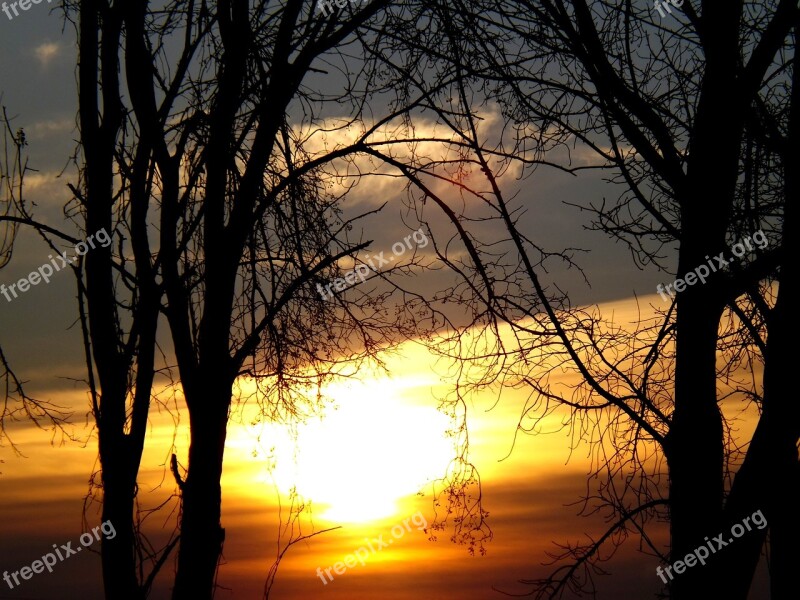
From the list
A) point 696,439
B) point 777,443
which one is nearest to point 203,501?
point 696,439

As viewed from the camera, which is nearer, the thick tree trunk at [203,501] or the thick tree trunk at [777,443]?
the thick tree trunk at [777,443]

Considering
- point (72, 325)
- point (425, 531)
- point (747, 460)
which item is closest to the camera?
point (747, 460)

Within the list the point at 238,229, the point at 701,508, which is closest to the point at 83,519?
the point at 238,229

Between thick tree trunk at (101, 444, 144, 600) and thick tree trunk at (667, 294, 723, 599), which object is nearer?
thick tree trunk at (667, 294, 723, 599)

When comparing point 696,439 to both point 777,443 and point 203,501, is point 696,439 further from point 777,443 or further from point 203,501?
point 203,501

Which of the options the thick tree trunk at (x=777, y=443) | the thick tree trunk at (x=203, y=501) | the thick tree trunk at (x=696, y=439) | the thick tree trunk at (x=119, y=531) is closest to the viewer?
the thick tree trunk at (x=777, y=443)

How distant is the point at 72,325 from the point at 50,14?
2413mm

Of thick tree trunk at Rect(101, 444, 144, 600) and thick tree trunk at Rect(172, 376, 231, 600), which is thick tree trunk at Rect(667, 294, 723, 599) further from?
thick tree trunk at Rect(101, 444, 144, 600)

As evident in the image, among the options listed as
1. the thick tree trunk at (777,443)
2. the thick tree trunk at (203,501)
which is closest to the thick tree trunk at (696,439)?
the thick tree trunk at (777,443)

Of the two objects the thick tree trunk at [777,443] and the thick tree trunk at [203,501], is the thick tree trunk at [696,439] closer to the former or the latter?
the thick tree trunk at [777,443]

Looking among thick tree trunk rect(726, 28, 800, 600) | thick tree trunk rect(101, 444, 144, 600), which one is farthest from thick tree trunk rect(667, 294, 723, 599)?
thick tree trunk rect(101, 444, 144, 600)

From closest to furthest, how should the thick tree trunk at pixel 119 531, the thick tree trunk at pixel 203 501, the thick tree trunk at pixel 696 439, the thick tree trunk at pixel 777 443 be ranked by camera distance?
1. the thick tree trunk at pixel 777 443
2. the thick tree trunk at pixel 696 439
3. the thick tree trunk at pixel 203 501
4. the thick tree trunk at pixel 119 531

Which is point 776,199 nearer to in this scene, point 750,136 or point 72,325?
point 750,136

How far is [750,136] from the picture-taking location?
6879mm
